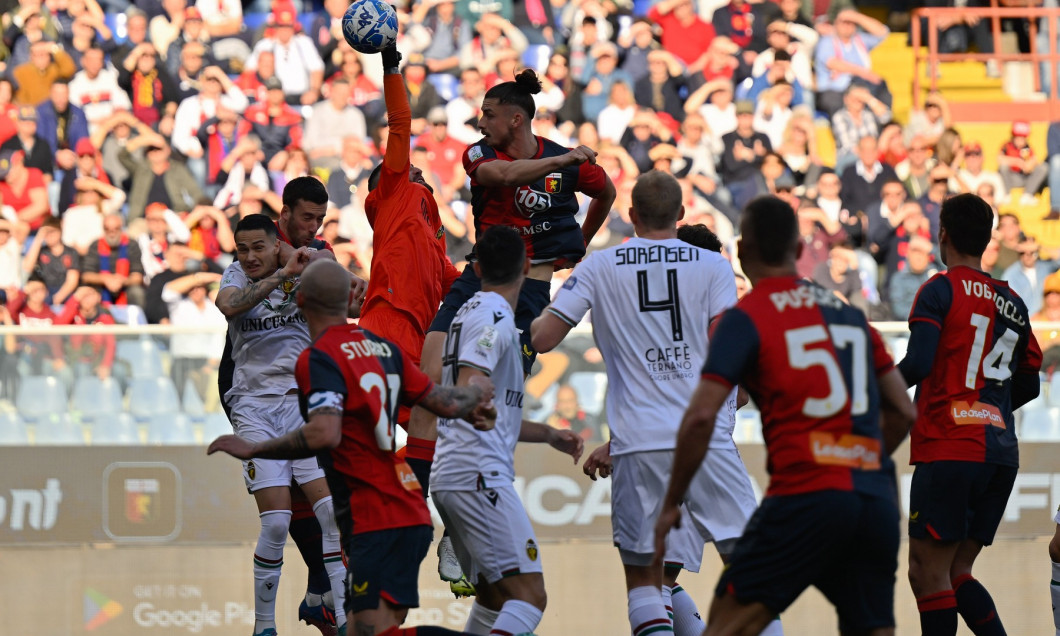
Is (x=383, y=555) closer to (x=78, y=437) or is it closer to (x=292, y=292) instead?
(x=292, y=292)

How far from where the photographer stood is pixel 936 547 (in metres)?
7.26

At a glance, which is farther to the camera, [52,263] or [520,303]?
[52,263]

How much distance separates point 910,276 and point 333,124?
6.85 m

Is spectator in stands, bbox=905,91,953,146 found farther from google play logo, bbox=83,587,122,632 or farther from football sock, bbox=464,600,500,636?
football sock, bbox=464,600,500,636

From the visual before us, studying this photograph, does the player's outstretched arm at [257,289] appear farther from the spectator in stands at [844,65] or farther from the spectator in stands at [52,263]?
the spectator in stands at [844,65]

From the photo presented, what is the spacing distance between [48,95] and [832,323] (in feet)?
44.6

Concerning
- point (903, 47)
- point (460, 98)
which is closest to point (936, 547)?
point (460, 98)

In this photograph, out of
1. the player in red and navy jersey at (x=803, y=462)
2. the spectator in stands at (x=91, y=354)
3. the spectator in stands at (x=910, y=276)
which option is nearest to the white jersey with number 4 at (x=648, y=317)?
the player in red and navy jersey at (x=803, y=462)

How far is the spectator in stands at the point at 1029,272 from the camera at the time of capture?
14712mm

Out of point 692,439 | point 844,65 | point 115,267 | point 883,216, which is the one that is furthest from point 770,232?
point 844,65

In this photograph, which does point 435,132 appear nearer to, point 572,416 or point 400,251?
point 572,416

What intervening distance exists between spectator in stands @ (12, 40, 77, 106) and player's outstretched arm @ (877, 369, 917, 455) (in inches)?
534

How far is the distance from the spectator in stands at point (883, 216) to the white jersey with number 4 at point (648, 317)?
9.30m

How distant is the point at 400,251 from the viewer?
8.18 meters
